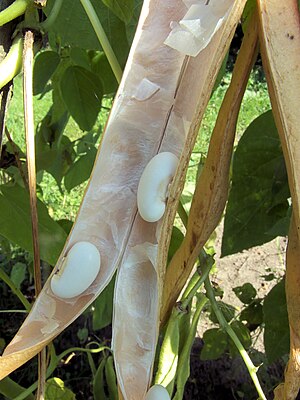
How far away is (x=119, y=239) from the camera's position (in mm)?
593

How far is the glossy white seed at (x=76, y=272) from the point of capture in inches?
21.4

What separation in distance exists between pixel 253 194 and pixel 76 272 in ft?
2.21

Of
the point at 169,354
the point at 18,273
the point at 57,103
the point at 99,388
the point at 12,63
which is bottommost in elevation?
the point at 99,388

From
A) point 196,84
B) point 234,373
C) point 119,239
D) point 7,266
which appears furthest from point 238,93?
point 7,266

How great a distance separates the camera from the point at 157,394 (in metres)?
0.58

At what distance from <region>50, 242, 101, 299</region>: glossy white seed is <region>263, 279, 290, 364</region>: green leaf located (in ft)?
2.14

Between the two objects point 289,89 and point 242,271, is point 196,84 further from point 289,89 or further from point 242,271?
point 242,271

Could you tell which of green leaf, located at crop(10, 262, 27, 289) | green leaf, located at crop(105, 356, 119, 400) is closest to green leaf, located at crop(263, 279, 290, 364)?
green leaf, located at crop(105, 356, 119, 400)

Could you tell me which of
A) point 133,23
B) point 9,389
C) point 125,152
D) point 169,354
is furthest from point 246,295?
point 125,152

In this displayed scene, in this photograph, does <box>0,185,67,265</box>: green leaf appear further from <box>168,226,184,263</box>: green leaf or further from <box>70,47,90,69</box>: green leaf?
<box>70,47,90,69</box>: green leaf

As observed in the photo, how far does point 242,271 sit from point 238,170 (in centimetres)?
129

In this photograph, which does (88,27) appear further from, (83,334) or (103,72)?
(83,334)

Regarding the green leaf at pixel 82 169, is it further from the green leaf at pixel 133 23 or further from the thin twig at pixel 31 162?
the thin twig at pixel 31 162

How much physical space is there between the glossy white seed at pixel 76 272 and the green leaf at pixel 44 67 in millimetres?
843
